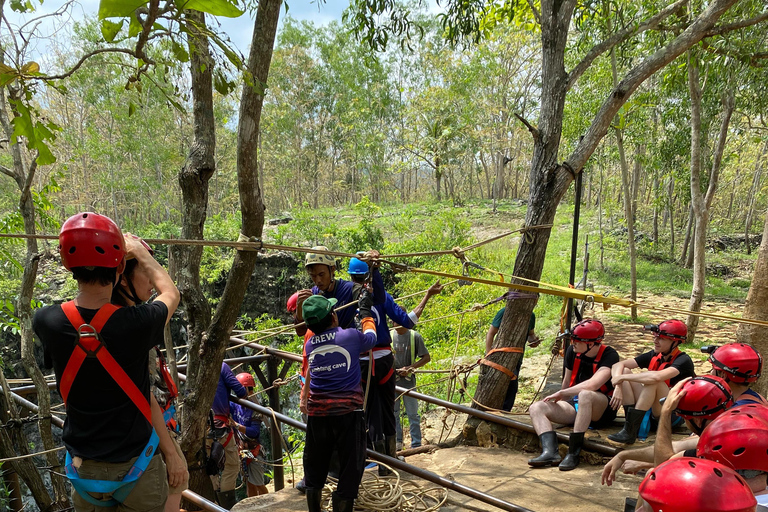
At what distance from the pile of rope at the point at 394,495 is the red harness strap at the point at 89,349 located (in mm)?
1921

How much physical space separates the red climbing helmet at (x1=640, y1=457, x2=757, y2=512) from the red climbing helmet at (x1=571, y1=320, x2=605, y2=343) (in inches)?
107

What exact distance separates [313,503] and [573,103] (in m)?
12.6

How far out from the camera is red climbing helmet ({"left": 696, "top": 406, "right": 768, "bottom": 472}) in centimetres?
175

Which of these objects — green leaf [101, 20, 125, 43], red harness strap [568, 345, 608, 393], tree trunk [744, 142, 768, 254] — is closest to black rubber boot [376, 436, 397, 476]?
red harness strap [568, 345, 608, 393]

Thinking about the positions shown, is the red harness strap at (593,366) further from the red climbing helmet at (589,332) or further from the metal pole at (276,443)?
the metal pole at (276,443)

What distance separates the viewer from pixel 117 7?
1.12 meters

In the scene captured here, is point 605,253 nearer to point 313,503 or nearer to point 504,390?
point 504,390

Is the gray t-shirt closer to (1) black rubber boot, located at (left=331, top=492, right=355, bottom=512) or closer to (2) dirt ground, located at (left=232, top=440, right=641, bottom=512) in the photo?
(2) dirt ground, located at (left=232, top=440, right=641, bottom=512)

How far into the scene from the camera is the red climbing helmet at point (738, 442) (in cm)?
175

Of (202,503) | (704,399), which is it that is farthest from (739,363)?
(202,503)

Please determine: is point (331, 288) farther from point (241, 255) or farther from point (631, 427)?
point (631, 427)

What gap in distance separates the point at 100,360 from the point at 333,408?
4.89ft

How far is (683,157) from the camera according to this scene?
42.6 ft

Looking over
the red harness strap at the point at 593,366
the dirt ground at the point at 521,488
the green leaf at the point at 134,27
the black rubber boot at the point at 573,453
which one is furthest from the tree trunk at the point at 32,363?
the red harness strap at the point at 593,366
